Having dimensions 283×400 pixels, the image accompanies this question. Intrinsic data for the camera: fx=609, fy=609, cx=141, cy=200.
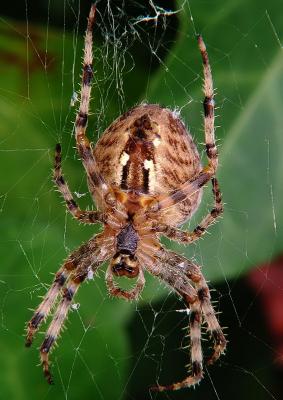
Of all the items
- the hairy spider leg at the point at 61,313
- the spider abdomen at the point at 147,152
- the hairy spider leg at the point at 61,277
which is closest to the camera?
the spider abdomen at the point at 147,152

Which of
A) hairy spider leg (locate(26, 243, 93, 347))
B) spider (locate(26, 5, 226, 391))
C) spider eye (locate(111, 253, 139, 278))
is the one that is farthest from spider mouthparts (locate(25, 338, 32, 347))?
spider eye (locate(111, 253, 139, 278))

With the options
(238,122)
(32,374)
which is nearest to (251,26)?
(238,122)

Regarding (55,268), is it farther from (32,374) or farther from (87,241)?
(32,374)

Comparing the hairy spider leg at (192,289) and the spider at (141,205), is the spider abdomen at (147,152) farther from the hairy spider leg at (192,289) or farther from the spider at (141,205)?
the hairy spider leg at (192,289)

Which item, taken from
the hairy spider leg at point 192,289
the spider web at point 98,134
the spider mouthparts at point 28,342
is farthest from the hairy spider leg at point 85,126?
the spider mouthparts at point 28,342

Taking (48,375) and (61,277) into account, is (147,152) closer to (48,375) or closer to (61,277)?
(61,277)

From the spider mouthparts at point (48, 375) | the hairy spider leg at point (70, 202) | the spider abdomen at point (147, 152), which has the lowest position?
the spider mouthparts at point (48, 375)

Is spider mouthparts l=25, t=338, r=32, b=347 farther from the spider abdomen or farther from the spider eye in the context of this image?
the spider abdomen
